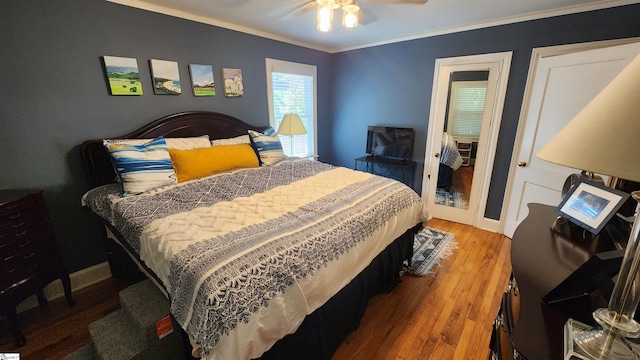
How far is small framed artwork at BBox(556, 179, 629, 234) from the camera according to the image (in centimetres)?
103

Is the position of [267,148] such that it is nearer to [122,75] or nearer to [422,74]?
[122,75]

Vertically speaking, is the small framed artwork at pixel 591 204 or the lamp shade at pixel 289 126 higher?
the lamp shade at pixel 289 126

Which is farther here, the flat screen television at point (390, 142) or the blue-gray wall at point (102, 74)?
the flat screen television at point (390, 142)

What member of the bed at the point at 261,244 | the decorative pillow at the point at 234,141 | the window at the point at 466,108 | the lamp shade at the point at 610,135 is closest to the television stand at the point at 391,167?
the window at the point at 466,108

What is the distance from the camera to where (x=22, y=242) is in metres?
1.67

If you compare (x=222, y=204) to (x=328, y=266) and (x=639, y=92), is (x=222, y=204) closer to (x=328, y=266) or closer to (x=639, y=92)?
(x=328, y=266)

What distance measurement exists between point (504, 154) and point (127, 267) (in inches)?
157

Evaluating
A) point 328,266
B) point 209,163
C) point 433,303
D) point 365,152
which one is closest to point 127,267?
point 209,163

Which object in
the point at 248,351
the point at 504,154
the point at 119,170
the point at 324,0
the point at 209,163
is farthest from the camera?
the point at 504,154

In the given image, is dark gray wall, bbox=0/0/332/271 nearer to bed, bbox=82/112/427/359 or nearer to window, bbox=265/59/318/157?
bed, bbox=82/112/427/359

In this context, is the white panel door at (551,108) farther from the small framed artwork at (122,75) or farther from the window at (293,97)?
the small framed artwork at (122,75)

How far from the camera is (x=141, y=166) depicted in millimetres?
1972

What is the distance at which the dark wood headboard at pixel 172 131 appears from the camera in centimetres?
212

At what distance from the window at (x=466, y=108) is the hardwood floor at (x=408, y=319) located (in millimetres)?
1546
